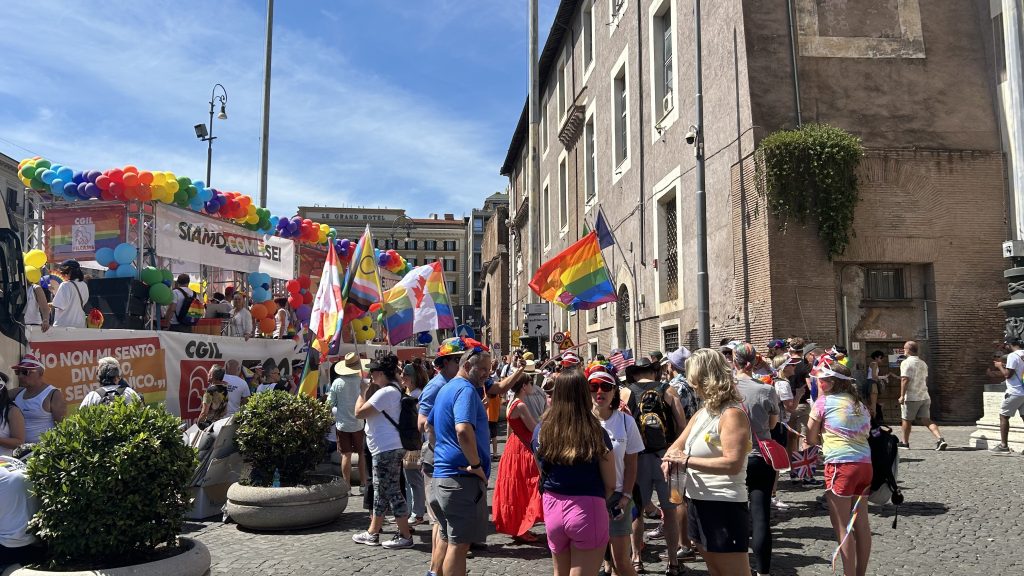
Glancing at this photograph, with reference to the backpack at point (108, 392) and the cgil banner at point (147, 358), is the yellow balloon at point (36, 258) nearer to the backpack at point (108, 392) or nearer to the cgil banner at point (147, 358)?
the cgil banner at point (147, 358)

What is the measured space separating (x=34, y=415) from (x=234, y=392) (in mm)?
3514

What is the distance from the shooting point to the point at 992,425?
11.6 meters

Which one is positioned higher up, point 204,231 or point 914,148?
point 914,148

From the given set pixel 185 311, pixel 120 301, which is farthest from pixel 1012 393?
pixel 120 301

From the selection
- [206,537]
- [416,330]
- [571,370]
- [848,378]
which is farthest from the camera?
[416,330]

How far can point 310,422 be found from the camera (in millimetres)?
7906

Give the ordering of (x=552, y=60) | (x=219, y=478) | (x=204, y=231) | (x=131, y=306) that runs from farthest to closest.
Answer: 1. (x=552, y=60)
2. (x=204, y=231)
3. (x=131, y=306)
4. (x=219, y=478)

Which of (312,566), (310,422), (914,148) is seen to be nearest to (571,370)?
(312,566)

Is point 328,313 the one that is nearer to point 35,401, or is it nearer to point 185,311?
point 185,311

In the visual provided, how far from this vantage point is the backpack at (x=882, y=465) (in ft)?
17.0

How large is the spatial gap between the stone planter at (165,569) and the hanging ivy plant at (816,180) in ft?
38.1

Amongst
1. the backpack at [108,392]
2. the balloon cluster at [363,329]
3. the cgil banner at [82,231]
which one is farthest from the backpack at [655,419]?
the balloon cluster at [363,329]

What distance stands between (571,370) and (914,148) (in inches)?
496

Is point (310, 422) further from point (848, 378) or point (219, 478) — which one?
point (848, 378)
